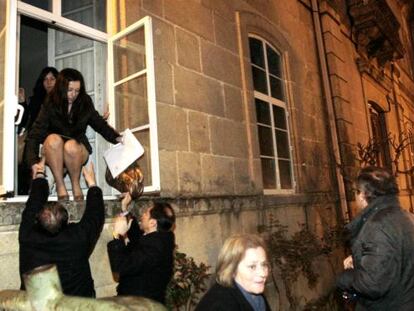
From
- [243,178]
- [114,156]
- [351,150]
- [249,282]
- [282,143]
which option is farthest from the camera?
[351,150]

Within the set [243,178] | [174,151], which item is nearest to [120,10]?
[174,151]

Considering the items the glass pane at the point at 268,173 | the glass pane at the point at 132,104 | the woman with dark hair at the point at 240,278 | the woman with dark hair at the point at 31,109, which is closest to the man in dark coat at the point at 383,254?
the woman with dark hair at the point at 240,278

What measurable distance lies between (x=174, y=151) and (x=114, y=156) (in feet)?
2.43

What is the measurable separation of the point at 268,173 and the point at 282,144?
26.8 inches

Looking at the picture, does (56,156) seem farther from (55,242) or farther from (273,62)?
(273,62)

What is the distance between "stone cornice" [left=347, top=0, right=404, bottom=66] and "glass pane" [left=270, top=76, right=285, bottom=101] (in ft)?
12.0

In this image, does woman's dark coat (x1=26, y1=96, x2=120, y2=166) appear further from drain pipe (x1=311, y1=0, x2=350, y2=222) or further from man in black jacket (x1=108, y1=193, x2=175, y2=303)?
drain pipe (x1=311, y1=0, x2=350, y2=222)

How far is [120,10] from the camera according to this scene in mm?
4039

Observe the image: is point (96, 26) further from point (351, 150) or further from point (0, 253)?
point (351, 150)

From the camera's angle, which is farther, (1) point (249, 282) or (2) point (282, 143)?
(2) point (282, 143)

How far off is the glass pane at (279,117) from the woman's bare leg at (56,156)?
3.92m

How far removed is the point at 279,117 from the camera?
6.39 metres

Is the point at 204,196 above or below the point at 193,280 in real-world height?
above

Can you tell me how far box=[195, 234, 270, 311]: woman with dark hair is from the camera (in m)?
2.02
